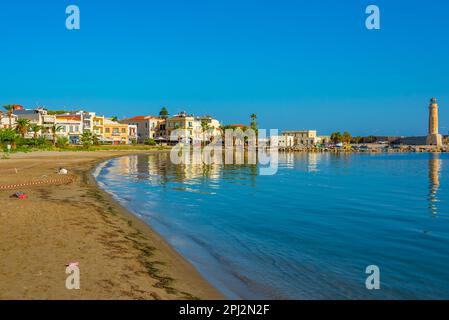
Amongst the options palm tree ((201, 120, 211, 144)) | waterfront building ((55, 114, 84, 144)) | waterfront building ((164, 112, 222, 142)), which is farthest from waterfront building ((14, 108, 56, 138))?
palm tree ((201, 120, 211, 144))

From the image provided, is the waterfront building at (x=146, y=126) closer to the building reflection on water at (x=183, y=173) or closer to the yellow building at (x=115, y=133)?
the yellow building at (x=115, y=133)

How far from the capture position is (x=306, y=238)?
13.7 m

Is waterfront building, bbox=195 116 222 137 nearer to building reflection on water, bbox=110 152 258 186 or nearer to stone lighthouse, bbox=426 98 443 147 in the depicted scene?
building reflection on water, bbox=110 152 258 186

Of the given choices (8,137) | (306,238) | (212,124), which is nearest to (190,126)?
(212,124)

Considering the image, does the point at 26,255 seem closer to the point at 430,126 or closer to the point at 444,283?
the point at 444,283

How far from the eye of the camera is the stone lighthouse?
190425 mm

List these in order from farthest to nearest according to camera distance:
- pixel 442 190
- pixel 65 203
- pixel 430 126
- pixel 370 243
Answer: pixel 430 126 < pixel 442 190 < pixel 65 203 < pixel 370 243

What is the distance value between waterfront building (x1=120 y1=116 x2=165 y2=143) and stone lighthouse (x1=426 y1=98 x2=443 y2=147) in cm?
13155

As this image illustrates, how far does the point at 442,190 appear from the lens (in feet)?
97.7

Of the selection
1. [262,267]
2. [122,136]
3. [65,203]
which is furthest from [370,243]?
[122,136]

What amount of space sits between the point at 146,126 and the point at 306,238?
133774 millimetres

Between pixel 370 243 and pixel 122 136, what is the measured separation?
119442mm

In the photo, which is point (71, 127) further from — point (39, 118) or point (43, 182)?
point (43, 182)

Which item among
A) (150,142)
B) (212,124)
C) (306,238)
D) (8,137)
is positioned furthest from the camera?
(212,124)
